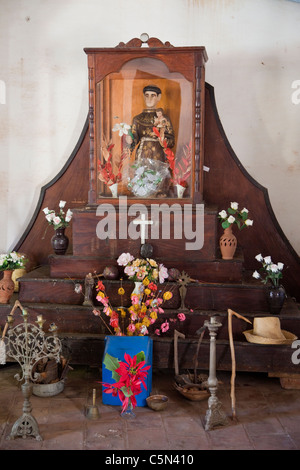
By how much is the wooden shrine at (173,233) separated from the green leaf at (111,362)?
606 millimetres

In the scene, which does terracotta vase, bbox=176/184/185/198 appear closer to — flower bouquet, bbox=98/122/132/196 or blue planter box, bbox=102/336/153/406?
flower bouquet, bbox=98/122/132/196

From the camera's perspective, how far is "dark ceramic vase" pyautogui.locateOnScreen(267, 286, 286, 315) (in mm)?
4984

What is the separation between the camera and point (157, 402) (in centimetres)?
446

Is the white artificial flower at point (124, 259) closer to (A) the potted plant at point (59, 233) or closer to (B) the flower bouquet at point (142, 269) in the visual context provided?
(B) the flower bouquet at point (142, 269)

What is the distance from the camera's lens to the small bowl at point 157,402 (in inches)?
175

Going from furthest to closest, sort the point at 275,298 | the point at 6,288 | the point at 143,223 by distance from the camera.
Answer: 1. the point at 6,288
2. the point at 143,223
3. the point at 275,298

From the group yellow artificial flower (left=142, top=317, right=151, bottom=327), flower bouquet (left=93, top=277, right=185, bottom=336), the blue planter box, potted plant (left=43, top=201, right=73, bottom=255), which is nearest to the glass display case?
potted plant (left=43, top=201, right=73, bottom=255)

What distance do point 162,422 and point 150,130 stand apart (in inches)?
111

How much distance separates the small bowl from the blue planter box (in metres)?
0.07

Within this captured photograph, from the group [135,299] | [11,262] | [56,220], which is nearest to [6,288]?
[11,262]

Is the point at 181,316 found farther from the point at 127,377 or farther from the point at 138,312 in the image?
the point at 127,377

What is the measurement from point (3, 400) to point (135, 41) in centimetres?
334

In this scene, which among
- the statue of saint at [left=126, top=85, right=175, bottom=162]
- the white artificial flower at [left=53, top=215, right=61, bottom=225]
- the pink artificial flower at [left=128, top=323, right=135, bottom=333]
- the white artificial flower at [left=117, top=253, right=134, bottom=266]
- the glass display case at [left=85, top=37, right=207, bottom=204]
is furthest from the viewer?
the statue of saint at [left=126, top=85, right=175, bottom=162]
